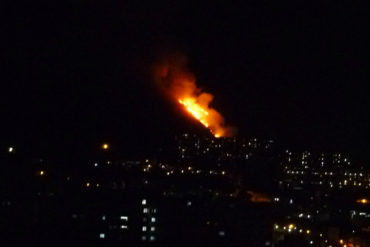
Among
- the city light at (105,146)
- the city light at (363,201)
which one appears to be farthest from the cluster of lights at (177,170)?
the city light at (363,201)

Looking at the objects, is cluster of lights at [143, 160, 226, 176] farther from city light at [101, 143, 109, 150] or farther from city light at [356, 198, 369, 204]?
city light at [356, 198, 369, 204]

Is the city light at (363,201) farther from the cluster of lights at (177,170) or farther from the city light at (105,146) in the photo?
the city light at (105,146)

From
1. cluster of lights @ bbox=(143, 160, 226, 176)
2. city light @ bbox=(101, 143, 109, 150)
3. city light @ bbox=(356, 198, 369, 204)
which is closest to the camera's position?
cluster of lights @ bbox=(143, 160, 226, 176)

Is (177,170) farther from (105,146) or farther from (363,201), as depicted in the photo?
(363,201)

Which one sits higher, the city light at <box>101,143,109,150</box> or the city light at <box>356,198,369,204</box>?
the city light at <box>101,143,109,150</box>

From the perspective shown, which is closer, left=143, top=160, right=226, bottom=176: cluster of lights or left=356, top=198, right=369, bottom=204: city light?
left=143, top=160, right=226, bottom=176: cluster of lights

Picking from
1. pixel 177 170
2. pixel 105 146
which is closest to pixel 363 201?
pixel 177 170

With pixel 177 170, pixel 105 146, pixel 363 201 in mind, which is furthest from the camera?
pixel 363 201

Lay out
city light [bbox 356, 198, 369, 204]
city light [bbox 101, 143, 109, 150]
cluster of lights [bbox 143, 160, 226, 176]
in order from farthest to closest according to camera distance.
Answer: city light [bbox 356, 198, 369, 204] → city light [bbox 101, 143, 109, 150] → cluster of lights [bbox 143, 160, 226, 176]

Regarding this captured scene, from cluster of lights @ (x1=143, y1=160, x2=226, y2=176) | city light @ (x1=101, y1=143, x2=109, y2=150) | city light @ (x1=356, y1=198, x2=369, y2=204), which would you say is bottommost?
city light @ (x1=356, y1=198, x2=369, y2=204)

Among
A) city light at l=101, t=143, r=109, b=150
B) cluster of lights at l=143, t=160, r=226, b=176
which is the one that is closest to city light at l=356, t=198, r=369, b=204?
cluster of lights at l=143, t=160, r=226, b=176

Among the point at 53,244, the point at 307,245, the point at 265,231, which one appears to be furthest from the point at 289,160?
the point at 53,244

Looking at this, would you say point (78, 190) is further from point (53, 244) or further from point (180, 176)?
point (180, 176)
